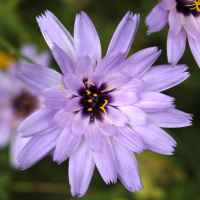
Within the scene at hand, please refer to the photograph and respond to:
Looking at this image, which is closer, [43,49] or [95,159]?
[95,159]

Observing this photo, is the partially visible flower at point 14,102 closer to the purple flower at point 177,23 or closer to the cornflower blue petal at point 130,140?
the cornflower blue petal at point 130,140

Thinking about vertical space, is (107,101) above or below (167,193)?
above

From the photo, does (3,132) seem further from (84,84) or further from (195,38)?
(195,38)

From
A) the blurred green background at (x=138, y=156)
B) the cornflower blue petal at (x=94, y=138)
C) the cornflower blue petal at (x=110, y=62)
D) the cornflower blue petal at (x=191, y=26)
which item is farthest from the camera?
the blurred green background at (x=138, y=156)

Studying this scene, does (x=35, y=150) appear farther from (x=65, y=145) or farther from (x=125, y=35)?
(x=125, y=35)

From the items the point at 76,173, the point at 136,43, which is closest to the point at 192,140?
the point at 136,43

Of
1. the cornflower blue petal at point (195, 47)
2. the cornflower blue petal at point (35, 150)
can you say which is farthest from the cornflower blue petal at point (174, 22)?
the cornflower blue petal at point (35, 150)

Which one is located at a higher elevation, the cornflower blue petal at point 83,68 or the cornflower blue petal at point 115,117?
the cornflower blue petal at point 83,68
